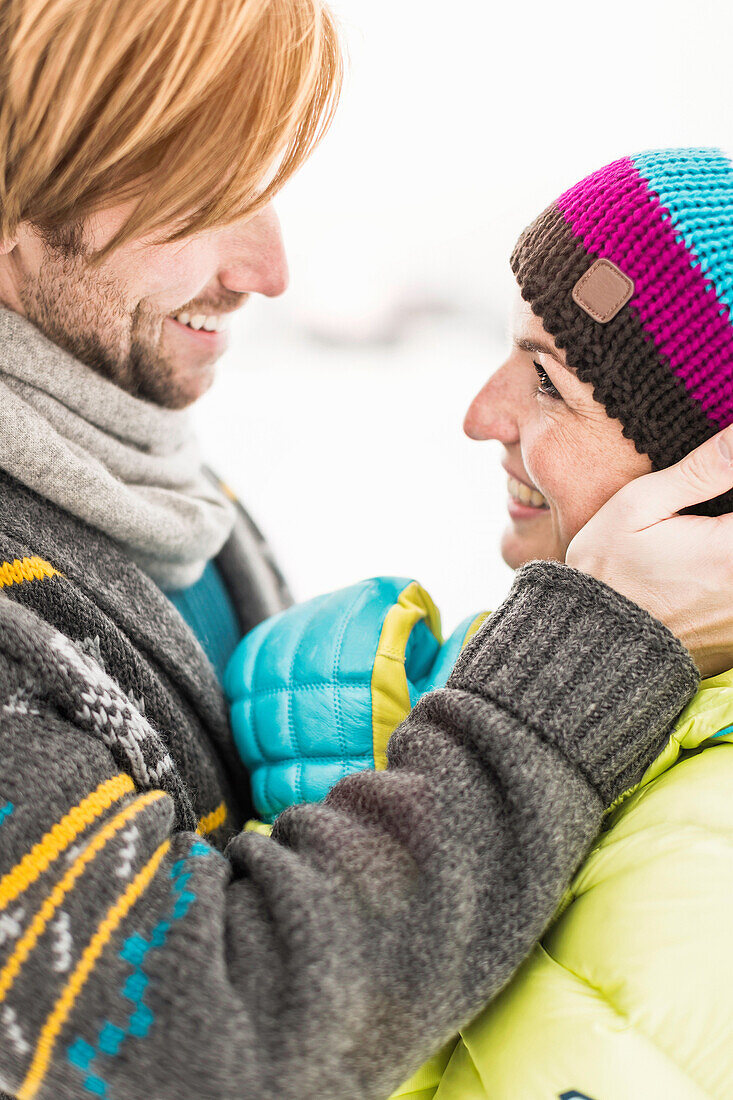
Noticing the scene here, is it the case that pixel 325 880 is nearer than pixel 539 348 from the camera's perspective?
Yes

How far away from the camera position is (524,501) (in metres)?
1.09

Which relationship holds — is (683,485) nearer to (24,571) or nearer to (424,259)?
(24,571)

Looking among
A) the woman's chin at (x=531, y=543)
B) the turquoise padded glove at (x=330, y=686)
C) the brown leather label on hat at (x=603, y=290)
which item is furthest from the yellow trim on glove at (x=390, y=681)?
the brown leather label on hat at (x=603, y=290)

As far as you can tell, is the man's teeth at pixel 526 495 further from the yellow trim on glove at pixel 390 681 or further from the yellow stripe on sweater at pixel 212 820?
the yellow stripe on sweater at pixel 212 820

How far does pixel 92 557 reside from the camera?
919 millimetres

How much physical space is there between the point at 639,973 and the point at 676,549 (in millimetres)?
365

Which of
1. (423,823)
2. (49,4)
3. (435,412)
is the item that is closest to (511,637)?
(423,823)

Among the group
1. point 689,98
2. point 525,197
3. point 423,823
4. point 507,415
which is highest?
point 689,98

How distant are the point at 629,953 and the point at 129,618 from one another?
0.57m

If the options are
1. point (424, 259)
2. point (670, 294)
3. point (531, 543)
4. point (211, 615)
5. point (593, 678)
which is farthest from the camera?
point (424, 259)

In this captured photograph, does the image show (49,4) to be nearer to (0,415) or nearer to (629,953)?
(0,415)

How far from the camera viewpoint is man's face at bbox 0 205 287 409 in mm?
949

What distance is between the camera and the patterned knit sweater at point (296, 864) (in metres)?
0.57

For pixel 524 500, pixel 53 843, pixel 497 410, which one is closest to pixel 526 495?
pixel 524 500
